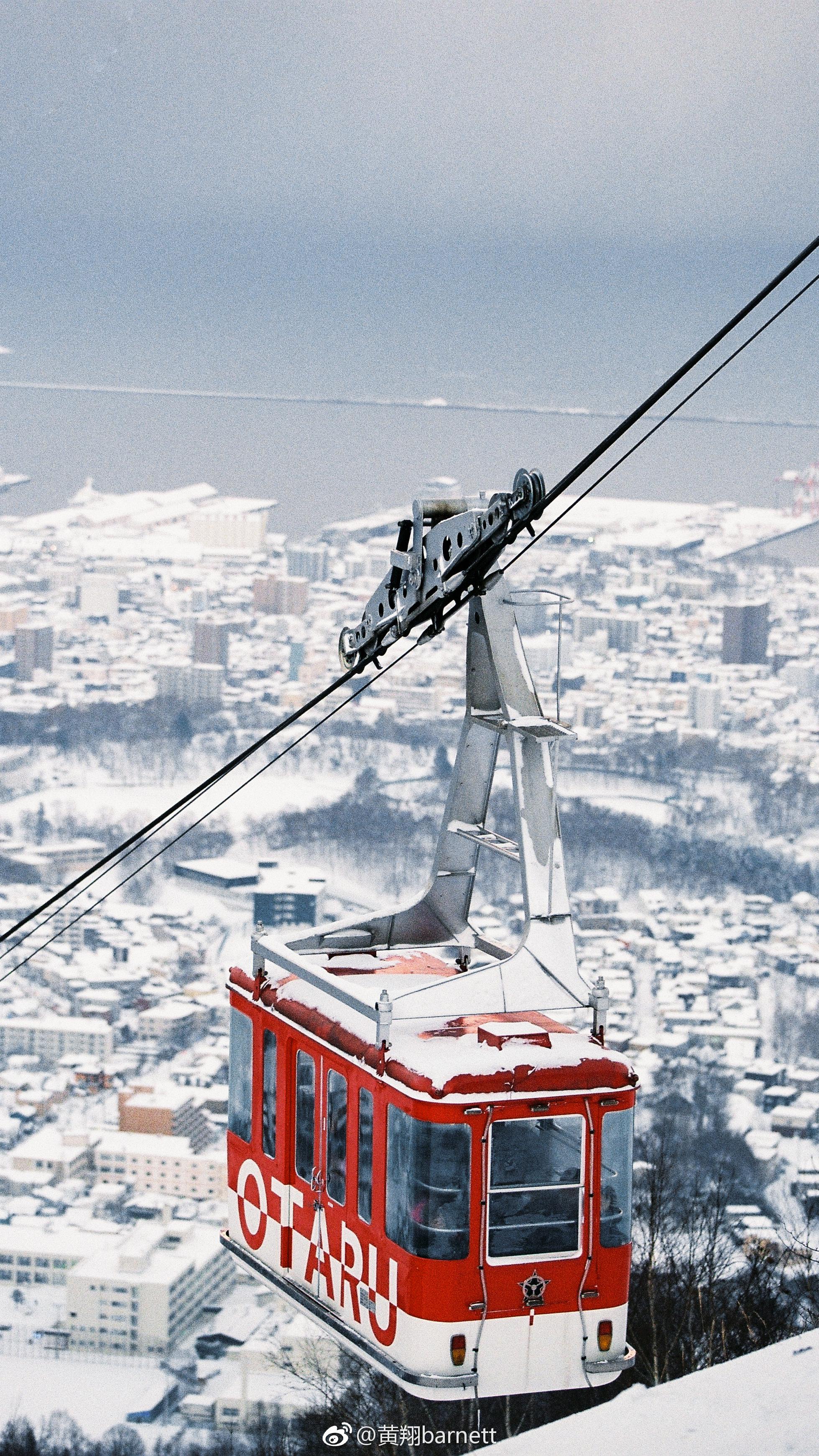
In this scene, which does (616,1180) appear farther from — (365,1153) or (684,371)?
(684,371)

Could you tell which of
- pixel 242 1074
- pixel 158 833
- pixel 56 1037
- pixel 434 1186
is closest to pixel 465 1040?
pixel 434 1186

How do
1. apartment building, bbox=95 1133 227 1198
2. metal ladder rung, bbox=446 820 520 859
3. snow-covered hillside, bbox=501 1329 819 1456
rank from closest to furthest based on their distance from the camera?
metal ladder rung, bbox=446 820 520 859 < snow-covered hillside, bbox=501 1329 819 1456 < apartment building, bbox=95 1133 227 1198

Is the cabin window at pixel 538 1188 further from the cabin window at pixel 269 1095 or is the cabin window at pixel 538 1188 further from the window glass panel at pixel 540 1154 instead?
the cabin window at pixel 269 1095

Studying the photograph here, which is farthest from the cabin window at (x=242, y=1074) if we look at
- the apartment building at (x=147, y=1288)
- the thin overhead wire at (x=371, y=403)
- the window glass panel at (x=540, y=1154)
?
the thin overhead wire at (x=371, y=403)

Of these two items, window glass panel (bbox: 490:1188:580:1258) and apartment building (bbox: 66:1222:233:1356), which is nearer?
window glass panel (bbox: 490:1188:580:1258)

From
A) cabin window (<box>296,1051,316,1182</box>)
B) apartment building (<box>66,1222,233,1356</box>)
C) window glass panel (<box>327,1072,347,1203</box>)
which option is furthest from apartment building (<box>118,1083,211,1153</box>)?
window glass panel (<box>327,1072,347,1203</box>)

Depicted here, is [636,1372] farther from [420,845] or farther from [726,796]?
[726,796]

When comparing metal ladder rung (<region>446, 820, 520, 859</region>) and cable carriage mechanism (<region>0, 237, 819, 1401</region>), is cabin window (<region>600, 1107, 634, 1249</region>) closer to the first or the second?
cable carriage mechanism (<region>0, 237, 819, 1401</region>)
